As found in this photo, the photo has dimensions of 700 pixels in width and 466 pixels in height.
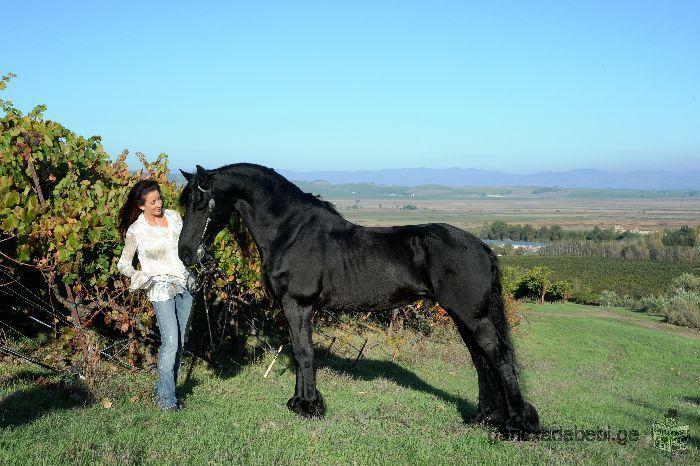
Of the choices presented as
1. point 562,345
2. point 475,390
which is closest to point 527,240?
point 562,345

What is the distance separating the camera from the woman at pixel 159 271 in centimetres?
571

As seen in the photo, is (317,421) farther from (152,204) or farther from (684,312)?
(684,312)

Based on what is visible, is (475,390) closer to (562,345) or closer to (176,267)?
(176,267)

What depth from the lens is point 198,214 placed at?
18.7 ft

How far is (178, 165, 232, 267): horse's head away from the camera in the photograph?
5.66 m

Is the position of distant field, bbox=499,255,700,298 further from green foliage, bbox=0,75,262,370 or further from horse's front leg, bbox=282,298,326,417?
horse's front leg, bbox=282,298,326,417

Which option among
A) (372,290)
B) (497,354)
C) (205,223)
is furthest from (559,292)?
(205,223)

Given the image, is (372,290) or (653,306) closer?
(372,290)

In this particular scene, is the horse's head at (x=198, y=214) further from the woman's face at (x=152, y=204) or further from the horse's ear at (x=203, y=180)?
the woman's face at (x=152, y=204)

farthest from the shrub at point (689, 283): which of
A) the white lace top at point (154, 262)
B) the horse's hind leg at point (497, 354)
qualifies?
the white lace top at point (154, 262)

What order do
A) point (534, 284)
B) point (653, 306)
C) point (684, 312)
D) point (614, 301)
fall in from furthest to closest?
point (614, 301), point (534, 284), point (653, 306), point (684, 312)

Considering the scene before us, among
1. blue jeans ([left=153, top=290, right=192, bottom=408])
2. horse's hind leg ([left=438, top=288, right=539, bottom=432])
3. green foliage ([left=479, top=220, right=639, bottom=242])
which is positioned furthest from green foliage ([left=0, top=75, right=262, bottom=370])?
green foliage ([left=479, top=220, right=639, bottom=242])

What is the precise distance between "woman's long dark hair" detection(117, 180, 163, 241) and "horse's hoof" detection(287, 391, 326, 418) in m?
2.48

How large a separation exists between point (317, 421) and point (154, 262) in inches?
87.7
